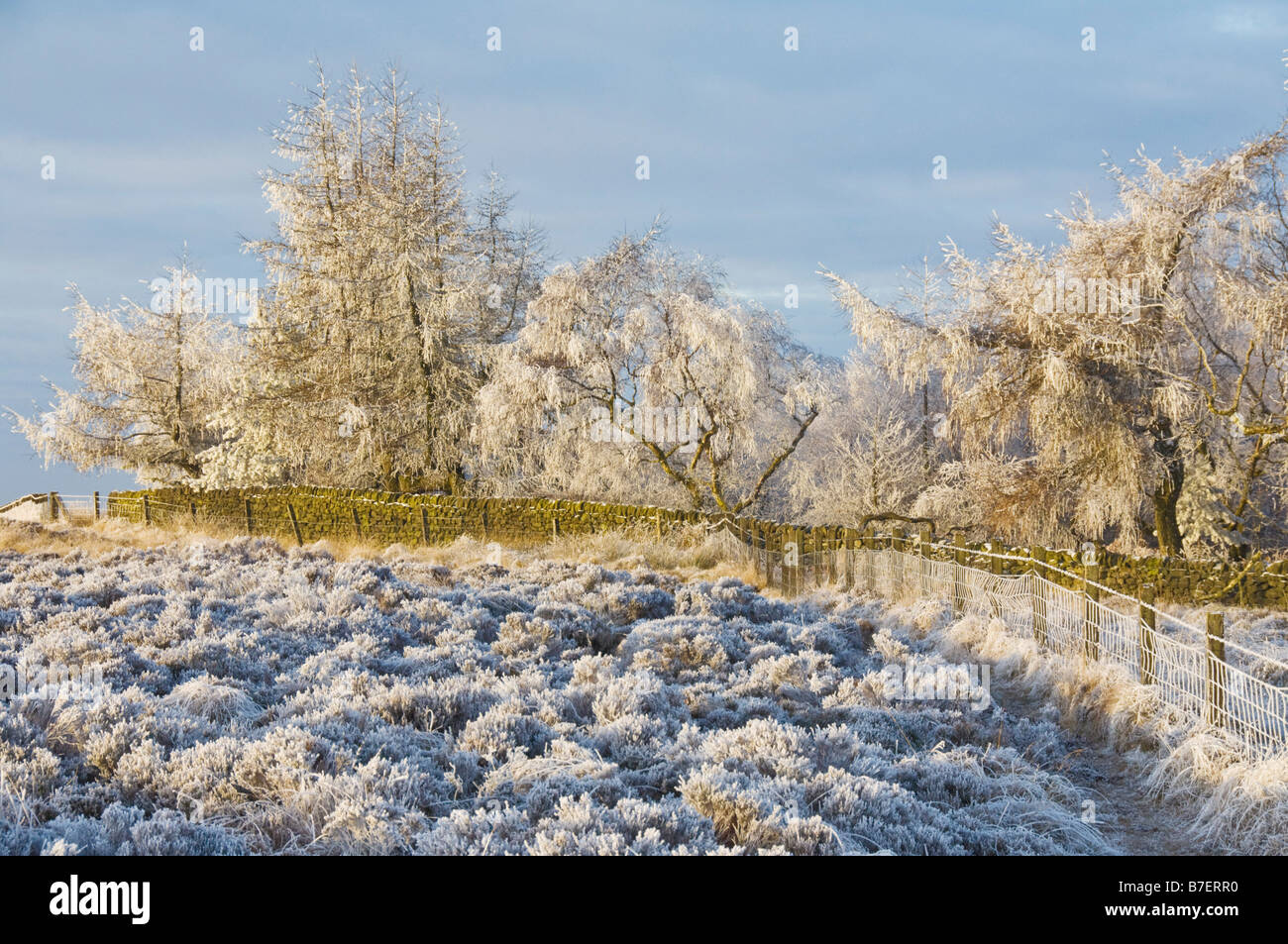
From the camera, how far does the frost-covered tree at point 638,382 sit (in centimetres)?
2558

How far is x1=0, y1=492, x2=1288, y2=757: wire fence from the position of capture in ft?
22.7

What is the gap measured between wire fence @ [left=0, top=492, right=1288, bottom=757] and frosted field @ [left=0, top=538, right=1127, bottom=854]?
1216 mm

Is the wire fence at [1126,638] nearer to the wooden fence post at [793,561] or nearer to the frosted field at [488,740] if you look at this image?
the wooden fence post at [793,561]

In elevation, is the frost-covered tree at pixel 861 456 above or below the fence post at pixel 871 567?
above

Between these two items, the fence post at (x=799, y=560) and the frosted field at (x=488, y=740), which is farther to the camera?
the fence post at (x=799, y=560)

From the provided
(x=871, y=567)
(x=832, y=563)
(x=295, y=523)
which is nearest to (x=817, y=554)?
(x=832, y=563)

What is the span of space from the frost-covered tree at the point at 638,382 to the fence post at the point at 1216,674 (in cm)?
1848
